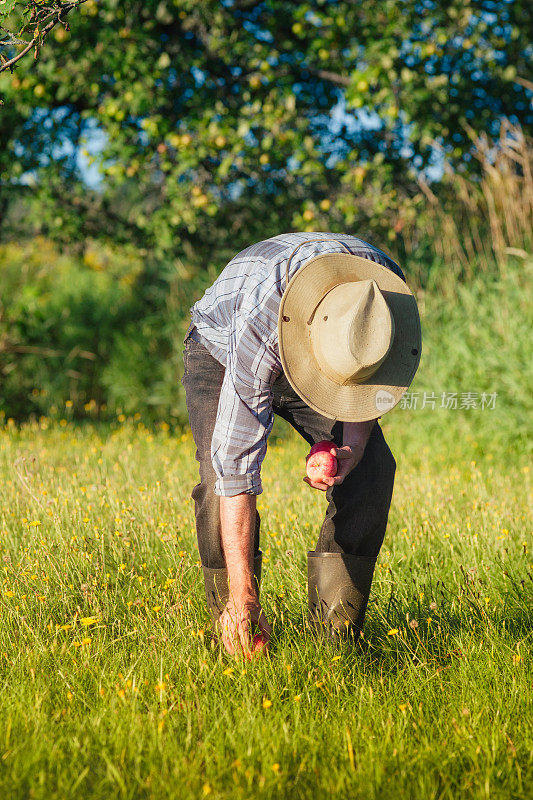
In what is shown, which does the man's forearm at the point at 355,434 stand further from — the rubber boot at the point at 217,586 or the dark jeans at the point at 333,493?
the rubber boot at the point at 217,586

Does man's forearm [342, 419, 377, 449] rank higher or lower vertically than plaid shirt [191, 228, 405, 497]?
lower

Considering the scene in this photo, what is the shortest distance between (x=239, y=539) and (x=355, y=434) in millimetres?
578

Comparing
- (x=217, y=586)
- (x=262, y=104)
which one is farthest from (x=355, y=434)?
(x=262, y=104)

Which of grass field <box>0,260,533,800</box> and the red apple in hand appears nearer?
grass field <box>0,260,533,800</box>

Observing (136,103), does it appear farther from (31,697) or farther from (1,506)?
(31,697)

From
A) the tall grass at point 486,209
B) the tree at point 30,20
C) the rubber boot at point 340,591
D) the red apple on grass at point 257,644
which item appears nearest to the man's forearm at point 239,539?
the red apple on grass at point 257,644

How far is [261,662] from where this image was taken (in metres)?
2.64

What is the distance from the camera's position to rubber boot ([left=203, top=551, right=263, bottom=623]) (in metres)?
2.91

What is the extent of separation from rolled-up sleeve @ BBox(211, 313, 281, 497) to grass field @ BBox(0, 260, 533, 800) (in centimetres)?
62

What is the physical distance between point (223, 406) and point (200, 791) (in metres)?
1.15

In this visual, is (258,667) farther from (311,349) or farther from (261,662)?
(311,349)

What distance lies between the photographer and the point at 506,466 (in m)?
5.79

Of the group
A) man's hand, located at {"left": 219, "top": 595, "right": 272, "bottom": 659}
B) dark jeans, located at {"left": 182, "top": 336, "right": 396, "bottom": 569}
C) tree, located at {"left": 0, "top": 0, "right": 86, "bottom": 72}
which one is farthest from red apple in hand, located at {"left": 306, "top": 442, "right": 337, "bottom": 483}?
tree, located at {"left": 0, "top": 0, "right": 86, "bottom": 72}

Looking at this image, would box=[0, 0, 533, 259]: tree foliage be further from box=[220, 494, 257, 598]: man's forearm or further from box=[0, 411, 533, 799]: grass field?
box=[220, 494, 257, 598]: man's forearm
